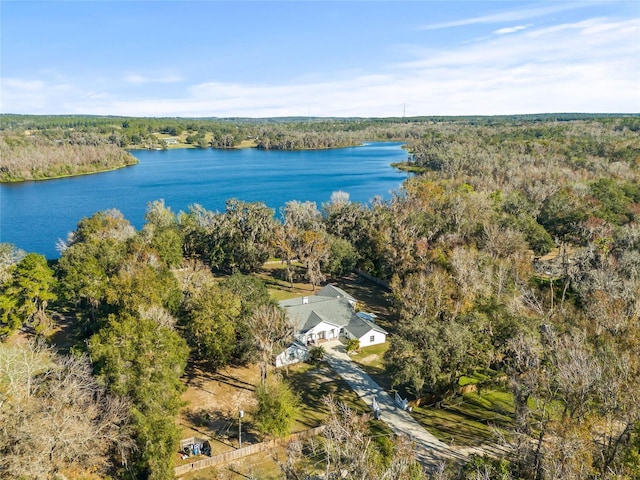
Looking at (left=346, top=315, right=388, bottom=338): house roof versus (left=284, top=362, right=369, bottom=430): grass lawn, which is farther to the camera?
(left=346, top=315, right=388, bottom=338): house roof

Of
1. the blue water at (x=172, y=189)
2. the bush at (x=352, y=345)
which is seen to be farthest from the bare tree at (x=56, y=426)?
the blue water at (x=172, y=189)

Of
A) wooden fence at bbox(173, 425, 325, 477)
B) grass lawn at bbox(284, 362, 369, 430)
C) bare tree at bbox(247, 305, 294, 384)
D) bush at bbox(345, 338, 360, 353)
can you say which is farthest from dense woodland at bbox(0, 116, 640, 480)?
bush at bbox(345, 338, 360, 353)

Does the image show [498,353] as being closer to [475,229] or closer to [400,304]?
[400,304]

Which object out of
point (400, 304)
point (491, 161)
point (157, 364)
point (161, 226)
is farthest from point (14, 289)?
point (491, 161)

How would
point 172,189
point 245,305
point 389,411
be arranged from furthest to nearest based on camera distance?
point 172,189
point 245,305
point 389,411

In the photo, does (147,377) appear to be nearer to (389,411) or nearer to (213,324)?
(213,324)

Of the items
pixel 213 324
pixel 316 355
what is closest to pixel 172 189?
pixel 213 324

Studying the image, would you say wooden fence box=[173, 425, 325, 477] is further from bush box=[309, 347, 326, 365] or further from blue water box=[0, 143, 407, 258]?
blue water box=[0, 143, 407, 258]
